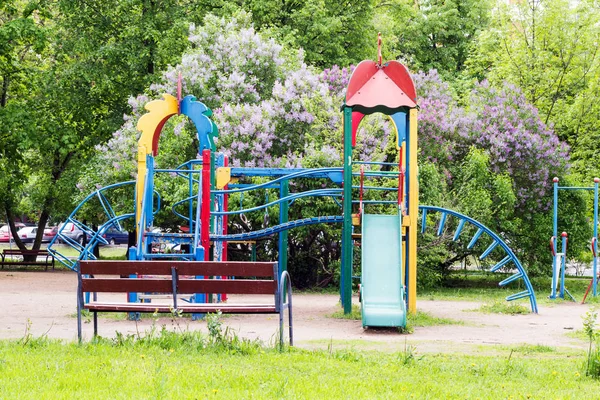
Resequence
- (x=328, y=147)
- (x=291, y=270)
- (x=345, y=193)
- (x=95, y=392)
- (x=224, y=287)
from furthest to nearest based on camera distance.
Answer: (x=291, y=270) → (x=328, y=147) → (x=345, y=193) → (x=224, y=287) → (x=95, y=392)

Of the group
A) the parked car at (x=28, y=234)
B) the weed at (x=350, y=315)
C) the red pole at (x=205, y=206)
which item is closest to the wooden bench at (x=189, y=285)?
the red pole at (x=205, y=206)

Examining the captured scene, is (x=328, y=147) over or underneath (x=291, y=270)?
over

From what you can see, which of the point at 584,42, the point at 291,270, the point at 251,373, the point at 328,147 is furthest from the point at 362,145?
the point at 251,373

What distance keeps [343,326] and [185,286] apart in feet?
12.3

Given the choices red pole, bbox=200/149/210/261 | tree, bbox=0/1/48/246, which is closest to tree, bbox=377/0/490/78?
tree, bbox=0/1/48/246

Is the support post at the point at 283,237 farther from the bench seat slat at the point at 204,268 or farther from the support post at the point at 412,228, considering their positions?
the bench seat slat at the point at 204,268

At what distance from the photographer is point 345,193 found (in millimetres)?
12898

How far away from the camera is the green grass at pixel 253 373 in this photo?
5.75 meters

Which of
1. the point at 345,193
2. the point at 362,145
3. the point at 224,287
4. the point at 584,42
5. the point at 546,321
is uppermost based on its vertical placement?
the point at 584,42

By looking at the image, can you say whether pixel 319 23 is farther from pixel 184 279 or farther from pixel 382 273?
pixel 184 279

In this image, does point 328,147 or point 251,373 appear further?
point 328,147

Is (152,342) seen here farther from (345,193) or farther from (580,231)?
(580,231)

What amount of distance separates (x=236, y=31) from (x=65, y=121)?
23.2ft

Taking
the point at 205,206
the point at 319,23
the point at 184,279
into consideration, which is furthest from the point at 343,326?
the point at 319,23
